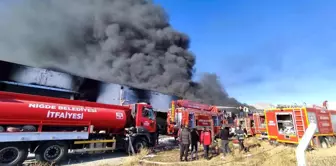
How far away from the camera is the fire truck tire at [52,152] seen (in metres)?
7.74

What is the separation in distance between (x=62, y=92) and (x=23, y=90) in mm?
3133

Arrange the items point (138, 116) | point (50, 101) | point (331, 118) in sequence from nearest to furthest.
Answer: point (50, 101) < point (138, 116) < point (331, 118)

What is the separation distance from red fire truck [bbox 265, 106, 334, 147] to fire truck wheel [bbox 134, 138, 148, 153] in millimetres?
7258

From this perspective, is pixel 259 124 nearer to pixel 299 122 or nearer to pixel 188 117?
pixel 299 122

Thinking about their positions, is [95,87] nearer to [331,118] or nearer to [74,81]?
[74,81]

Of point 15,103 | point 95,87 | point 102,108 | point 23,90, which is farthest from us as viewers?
point 95,87

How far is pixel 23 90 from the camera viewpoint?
58.0 ft

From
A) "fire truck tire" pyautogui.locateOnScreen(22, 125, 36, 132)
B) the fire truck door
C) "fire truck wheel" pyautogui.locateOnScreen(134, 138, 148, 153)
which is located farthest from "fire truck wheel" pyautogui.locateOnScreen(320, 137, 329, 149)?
"fire truck tire" pyautogui.locateOnScreen(22, 125, 36, 132)

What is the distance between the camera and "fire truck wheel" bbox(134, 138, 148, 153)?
10.4 m

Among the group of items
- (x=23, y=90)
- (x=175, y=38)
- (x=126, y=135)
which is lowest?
(x=126, y=135)

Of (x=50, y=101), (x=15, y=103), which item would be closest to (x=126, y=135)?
(x=50, y=101)

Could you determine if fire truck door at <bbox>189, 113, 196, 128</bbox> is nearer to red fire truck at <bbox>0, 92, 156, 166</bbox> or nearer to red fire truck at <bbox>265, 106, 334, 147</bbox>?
red fire truck at <bbox>0, 92, 156, 166</bbox>

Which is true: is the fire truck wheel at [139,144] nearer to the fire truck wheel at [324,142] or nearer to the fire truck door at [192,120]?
the fire truck door at [192,120]

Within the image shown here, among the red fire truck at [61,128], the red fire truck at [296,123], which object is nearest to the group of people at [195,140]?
the red fire truck at [61,128]
